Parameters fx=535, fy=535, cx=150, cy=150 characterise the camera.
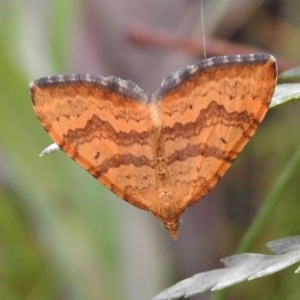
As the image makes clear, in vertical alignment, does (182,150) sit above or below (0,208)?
below

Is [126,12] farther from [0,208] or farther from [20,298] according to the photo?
[20,298]

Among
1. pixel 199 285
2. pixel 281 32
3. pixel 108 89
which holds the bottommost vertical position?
pixel 199 285

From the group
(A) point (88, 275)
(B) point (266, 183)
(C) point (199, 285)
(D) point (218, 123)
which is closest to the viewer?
(C) point (199, 285)

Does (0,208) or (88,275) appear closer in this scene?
(88,275)

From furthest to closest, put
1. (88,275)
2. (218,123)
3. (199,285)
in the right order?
(88,275) → (218,123) → (199,285)

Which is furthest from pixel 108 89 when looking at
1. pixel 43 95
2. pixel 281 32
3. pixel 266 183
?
pixel 281 32

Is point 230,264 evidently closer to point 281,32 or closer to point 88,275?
point 88,275
